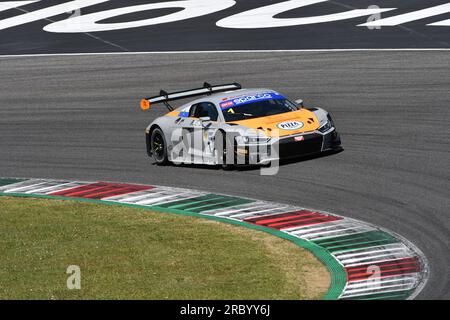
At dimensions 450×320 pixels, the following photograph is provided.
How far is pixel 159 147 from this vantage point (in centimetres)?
2141

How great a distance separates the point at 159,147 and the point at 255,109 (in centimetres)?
216

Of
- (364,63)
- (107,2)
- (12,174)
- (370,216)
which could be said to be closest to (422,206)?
(370,216)

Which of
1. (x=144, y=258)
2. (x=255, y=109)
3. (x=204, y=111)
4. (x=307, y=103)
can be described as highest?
(x=255, y=109)

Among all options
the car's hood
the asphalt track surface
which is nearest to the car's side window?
the car's hood

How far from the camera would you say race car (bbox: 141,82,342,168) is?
1966cm

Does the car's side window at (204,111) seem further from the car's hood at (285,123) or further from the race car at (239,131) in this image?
the car's hood at (285,123)

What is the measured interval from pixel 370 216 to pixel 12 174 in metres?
7.99

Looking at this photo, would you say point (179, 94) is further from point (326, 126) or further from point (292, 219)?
point (292, 219)

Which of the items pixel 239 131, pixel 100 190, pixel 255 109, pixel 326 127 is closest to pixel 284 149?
pixel 239 131

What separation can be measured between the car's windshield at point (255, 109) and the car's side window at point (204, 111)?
0.69ft

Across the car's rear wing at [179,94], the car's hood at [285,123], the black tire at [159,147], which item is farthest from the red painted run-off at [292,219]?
the car's rear wing at [179,94]

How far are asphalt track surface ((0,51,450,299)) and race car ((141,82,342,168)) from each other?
317 millimetres

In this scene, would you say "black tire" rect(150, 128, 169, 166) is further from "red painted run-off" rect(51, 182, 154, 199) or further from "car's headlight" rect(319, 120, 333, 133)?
"car's headlight" rect(319, 120, 333, 133)

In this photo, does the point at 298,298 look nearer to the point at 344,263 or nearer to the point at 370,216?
the point at 344,263
